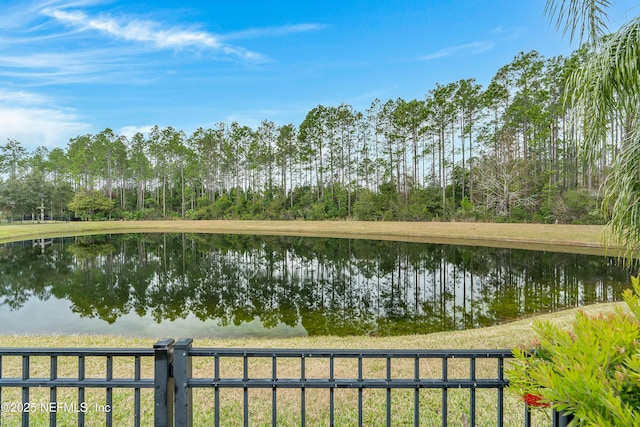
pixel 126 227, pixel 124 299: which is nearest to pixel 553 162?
pixel 124 299

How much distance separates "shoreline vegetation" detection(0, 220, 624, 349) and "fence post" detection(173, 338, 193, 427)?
8.07ft

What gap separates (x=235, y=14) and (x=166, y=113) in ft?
132

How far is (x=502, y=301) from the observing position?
8438 millimetres

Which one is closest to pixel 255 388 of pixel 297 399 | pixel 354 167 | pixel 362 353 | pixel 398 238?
pixel 362 353

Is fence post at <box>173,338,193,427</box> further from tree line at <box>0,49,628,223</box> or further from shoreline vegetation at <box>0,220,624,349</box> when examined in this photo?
tree line at <box>0,49,628,223</box>

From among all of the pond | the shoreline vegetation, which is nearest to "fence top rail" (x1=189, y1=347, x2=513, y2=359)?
the shoreline vegetation

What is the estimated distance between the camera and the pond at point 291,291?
691cm

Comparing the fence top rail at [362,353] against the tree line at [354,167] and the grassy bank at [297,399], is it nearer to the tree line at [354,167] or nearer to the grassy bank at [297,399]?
the grassy bank at [297,399]

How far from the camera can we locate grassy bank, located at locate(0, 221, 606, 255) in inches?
754

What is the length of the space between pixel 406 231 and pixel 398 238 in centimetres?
235

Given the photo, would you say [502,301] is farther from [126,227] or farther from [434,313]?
[126,227]

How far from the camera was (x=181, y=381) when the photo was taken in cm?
171

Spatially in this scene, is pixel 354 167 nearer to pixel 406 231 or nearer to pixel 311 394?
pixel 406 231

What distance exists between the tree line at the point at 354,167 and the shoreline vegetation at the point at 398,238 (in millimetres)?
2480
